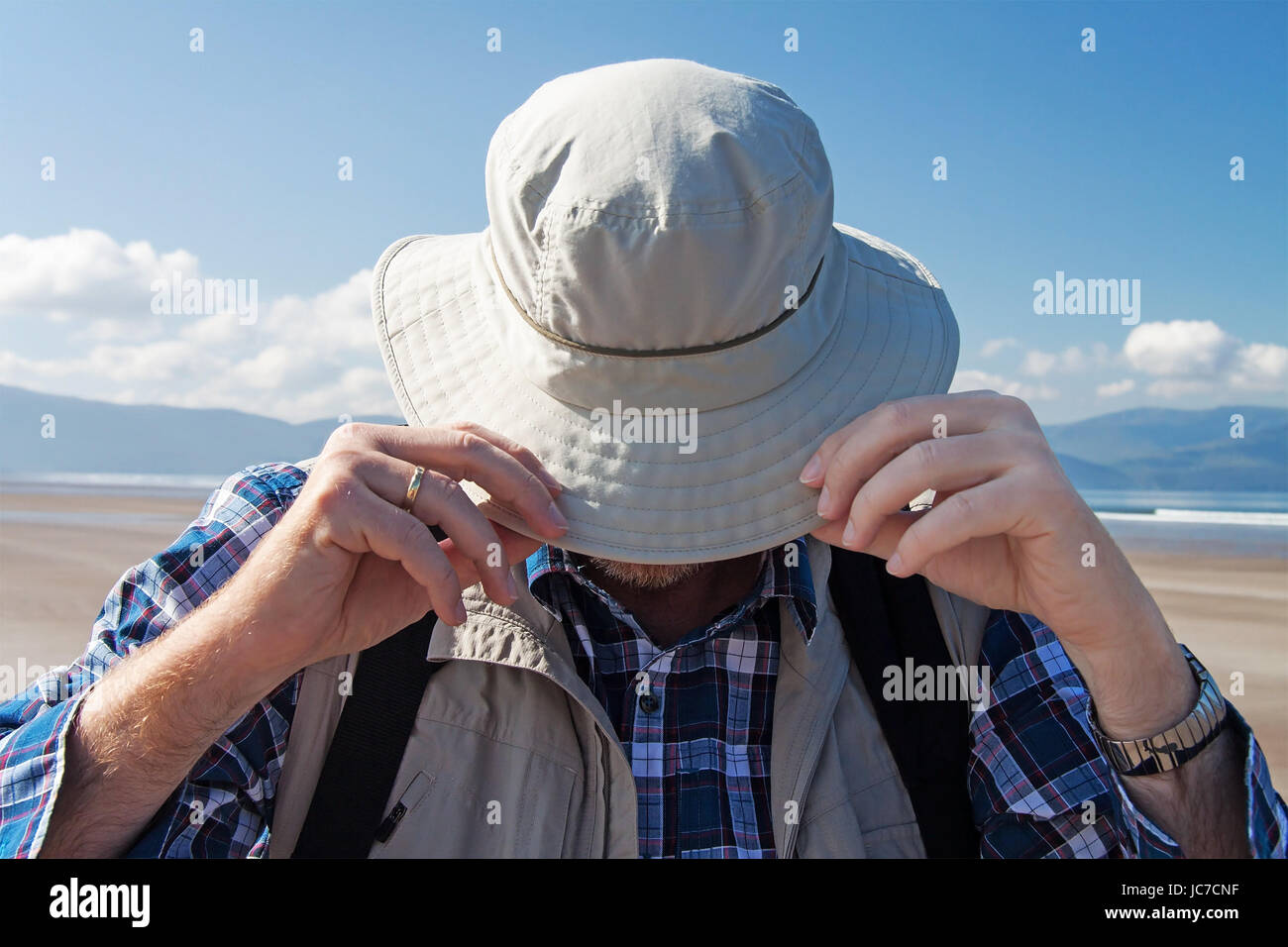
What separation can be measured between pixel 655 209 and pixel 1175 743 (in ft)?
4.52

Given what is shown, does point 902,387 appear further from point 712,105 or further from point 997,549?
point 712,105

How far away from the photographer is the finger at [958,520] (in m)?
1.50

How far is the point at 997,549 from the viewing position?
5.62ft

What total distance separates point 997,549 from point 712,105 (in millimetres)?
996

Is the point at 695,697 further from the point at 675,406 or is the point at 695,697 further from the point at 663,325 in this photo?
the point at 663,325

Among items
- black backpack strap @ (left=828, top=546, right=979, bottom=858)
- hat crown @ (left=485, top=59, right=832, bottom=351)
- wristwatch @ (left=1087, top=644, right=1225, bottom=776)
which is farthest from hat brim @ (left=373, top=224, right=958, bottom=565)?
wristwatch @ (left=1087, top=644, right=1225, bottom=776)

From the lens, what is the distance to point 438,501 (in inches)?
57.1

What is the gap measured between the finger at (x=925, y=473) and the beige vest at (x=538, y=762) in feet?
1.69

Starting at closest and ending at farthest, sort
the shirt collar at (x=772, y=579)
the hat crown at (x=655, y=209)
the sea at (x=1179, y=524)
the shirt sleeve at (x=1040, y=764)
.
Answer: the hat crown at (x=655, y=209)
the shirt sleeve at (x=1040, y=764)
the shirt collar at (x=772, y=579)
the sea at (x=1179, y=524)

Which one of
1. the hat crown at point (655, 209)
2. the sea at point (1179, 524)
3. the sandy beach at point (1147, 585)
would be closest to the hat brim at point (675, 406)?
the hat crown at point (655, 209)

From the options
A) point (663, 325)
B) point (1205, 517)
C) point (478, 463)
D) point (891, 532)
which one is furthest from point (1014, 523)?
point (1205, 517)

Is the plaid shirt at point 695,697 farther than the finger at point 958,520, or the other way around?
the plaid shirt at point 695,697

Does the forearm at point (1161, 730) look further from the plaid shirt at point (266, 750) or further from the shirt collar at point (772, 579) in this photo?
the shirt collar at point (772, 579)

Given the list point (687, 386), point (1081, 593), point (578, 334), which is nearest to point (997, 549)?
point (1081, 593)
